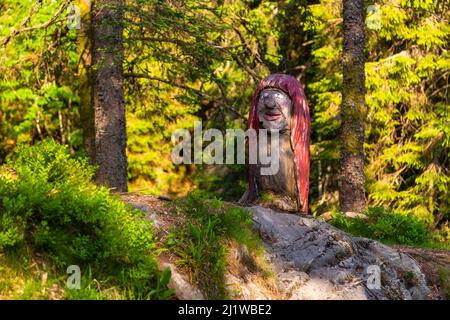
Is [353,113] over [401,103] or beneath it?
beneath

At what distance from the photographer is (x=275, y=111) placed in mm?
9477

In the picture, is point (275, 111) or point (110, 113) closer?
point (275, 111)

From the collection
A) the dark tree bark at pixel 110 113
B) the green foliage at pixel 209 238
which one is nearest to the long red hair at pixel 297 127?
the green foliage at pixel 209 238

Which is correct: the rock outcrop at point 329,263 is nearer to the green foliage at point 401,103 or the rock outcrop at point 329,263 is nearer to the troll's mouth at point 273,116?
the troll's mouth at point 273,116

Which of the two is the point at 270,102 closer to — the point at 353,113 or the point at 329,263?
the point at 329,263

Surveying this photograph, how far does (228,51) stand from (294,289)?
19.7 feet

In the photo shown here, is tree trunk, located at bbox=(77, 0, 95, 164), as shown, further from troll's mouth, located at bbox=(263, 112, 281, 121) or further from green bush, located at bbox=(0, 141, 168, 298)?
green bush, located at bbox=(0, 141, 168, 298)

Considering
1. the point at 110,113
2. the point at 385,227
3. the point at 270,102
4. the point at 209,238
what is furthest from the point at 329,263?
the point at 110,113

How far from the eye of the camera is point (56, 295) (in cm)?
639

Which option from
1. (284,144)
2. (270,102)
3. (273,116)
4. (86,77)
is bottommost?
(284,144)

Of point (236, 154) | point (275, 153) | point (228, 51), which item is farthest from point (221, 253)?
point (236, 154)

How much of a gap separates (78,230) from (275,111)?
3.52m

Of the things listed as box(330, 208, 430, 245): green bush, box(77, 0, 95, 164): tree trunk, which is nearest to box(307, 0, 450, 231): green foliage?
box(77, 0, 95, 164): tree trunk

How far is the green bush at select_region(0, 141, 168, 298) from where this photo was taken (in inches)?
265
